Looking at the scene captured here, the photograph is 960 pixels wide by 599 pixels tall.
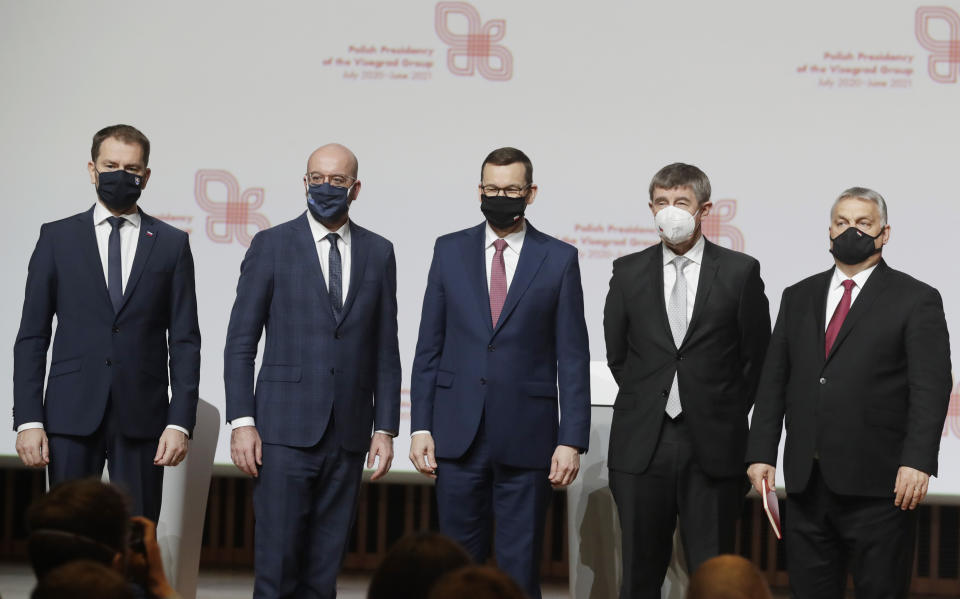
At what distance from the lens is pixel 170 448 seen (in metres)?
3.47

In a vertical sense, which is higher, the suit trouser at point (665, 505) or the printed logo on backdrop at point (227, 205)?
the printed logo on backdrop at point (227, 205)

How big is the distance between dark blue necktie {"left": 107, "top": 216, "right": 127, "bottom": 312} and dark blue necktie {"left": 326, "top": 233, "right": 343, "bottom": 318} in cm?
61

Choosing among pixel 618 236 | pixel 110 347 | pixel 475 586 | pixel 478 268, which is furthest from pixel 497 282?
pixel 475 586

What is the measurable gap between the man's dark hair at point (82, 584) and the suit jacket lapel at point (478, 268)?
74.0 inches

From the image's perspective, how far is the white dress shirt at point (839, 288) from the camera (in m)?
3.39

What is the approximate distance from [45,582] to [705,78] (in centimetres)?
387

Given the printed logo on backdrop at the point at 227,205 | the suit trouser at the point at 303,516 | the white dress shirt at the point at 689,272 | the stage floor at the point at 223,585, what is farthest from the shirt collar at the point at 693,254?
the stage floor at the point at 223,585

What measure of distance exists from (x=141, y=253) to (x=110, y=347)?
287 millimetres

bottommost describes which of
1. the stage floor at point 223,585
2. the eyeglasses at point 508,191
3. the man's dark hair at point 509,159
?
the stage floor at point 223,585

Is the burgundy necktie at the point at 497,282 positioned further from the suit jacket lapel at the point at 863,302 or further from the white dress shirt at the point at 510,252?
the suit jacket lapel at the point at 863,302

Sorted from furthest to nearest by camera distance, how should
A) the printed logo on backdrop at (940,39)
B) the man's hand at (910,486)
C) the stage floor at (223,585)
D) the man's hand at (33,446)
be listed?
1. the stage floor at (223,585)
2. the printed logo on backdrop at (940,39)
3. the man's hand at (33,446)
4. the man's hand at (910,486)

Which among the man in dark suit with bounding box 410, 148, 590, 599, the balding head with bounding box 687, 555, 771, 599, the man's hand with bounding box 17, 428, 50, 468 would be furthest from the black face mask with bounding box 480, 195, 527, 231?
the balding head with bounding box 687, 555, 771, 599

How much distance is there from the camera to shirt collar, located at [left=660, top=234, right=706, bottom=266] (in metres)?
3.53

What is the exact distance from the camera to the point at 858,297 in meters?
3.34
